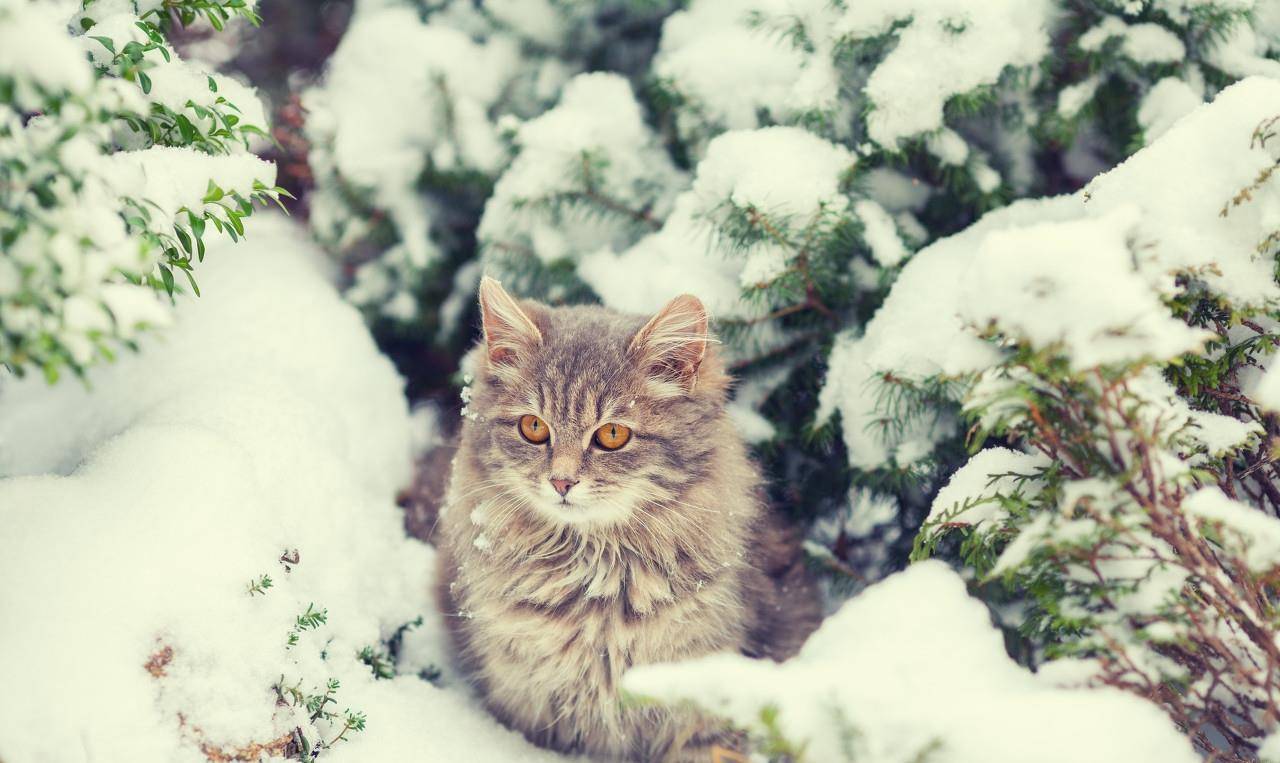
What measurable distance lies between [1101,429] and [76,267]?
2.02 metres

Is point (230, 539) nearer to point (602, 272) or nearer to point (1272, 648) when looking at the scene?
point (602, 272)

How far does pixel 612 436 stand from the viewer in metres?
2.37

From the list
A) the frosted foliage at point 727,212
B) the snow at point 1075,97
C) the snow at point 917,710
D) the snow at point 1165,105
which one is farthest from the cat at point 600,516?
the snow at point 1165,105

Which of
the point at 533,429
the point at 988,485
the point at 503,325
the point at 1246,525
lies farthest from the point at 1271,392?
the point at 503,325

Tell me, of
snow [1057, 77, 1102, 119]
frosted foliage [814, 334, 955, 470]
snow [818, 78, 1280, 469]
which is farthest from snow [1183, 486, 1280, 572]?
snow [1057, 77, 1102, 119]

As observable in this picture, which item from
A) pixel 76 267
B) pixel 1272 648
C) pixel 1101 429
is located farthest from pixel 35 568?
pixel 1272 648

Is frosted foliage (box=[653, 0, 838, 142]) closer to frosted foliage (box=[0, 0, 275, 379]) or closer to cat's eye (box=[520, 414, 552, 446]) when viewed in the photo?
cat's eye (box=[520, 414, 552, 446])

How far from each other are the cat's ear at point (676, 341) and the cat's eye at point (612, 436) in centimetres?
20

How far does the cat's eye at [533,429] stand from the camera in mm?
2406

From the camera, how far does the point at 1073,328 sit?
1.53m

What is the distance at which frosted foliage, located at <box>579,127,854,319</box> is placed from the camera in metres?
2.58

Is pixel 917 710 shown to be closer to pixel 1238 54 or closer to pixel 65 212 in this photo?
pixel 65 212

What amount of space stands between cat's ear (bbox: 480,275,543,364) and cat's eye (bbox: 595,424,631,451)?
1.08ft

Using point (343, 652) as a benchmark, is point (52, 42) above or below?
above
